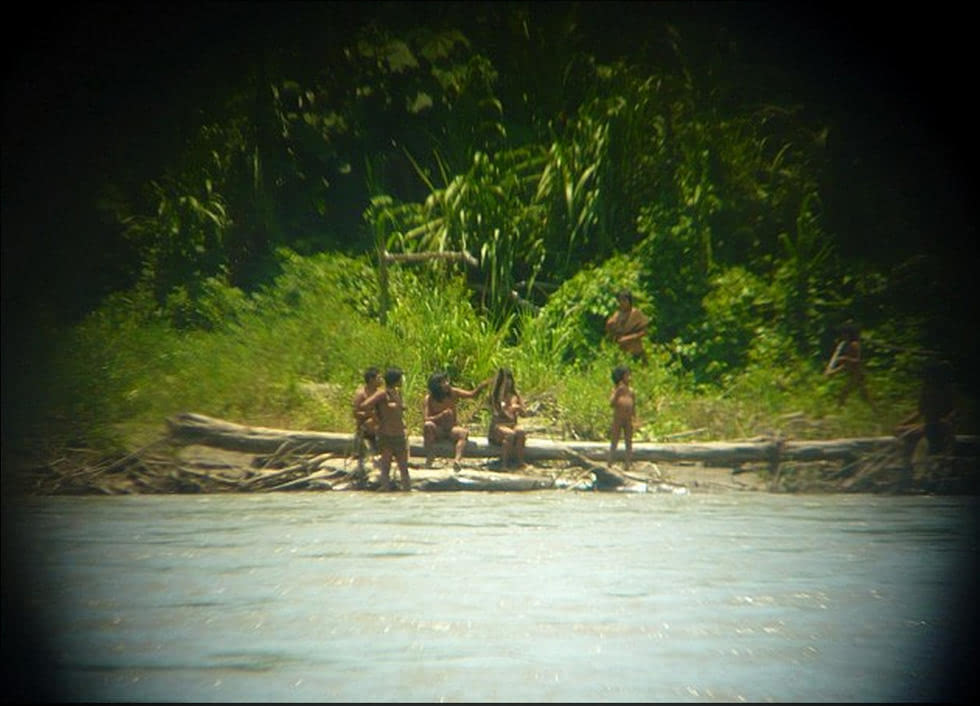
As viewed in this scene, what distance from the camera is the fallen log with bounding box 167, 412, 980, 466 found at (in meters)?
12.5

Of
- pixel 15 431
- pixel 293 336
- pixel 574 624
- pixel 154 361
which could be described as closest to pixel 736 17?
pixel 293 336

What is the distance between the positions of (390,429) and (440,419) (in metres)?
0.71

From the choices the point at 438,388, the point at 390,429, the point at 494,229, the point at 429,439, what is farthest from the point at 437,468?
A: the point at 494,229

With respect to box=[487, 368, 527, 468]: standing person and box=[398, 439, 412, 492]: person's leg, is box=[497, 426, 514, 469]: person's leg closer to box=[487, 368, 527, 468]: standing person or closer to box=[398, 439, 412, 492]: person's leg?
box=[487, 368, 527, 468]: standing person

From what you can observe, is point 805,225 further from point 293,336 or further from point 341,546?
point 341,546

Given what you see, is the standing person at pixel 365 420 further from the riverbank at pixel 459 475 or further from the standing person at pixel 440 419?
the standing person at pixel 440 419

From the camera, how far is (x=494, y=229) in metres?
16.3

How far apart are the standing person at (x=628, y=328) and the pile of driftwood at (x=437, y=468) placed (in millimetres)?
2155

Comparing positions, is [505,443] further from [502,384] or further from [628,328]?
[628,328]

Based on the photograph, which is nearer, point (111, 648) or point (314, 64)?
point (111, 648)

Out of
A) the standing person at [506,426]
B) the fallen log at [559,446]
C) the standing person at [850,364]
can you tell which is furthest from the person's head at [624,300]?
the standing person at [506,426]

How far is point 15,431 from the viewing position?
1300cm

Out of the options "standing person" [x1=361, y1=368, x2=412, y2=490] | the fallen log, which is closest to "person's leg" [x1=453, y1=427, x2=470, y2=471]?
the fallen log

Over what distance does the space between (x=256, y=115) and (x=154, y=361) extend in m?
4.45
